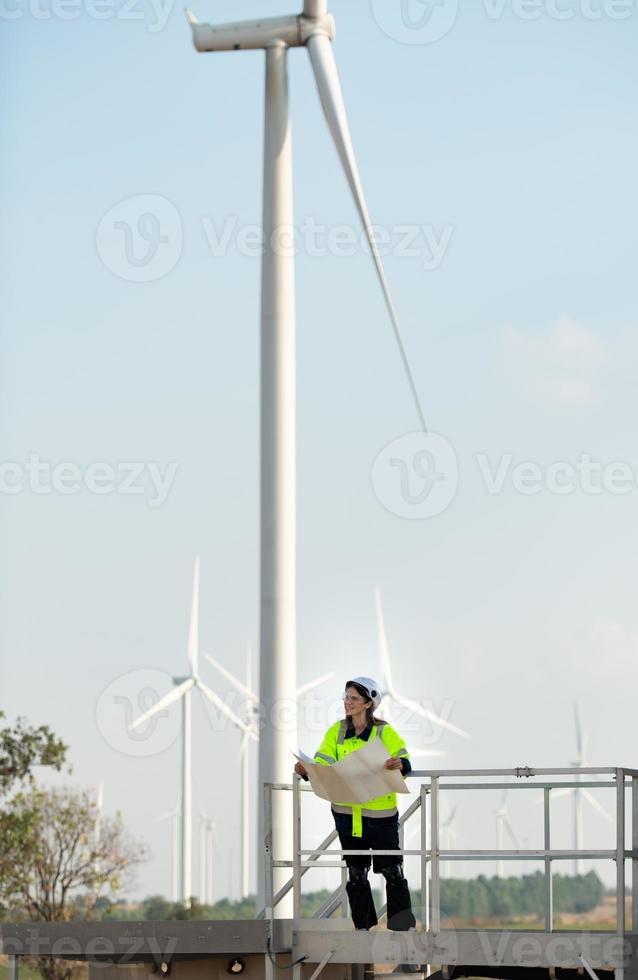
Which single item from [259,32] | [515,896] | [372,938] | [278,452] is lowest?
[515,896]

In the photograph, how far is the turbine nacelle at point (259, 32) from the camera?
29938 millimetres

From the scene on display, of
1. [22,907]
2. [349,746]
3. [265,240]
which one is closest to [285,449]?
Answer: [265,240]

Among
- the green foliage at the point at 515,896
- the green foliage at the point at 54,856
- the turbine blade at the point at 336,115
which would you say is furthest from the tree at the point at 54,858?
the green foliage at the point at 515,896

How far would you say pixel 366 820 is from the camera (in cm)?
1543

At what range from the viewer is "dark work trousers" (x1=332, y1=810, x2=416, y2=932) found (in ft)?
50.5

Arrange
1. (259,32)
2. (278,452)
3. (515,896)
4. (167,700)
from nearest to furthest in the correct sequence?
(278,452) → (259,32) → (167,700) → (515,896)

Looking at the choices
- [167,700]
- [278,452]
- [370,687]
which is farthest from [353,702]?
[167,700]

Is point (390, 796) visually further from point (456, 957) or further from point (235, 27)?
point (235, 27)

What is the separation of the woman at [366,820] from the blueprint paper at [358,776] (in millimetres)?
112

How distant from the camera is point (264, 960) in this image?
1545 centimetres

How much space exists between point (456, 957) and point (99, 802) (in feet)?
141

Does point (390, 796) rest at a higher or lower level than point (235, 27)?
lower

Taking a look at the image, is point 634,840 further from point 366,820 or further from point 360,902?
point 360,902

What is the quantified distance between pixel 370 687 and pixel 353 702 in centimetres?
18
